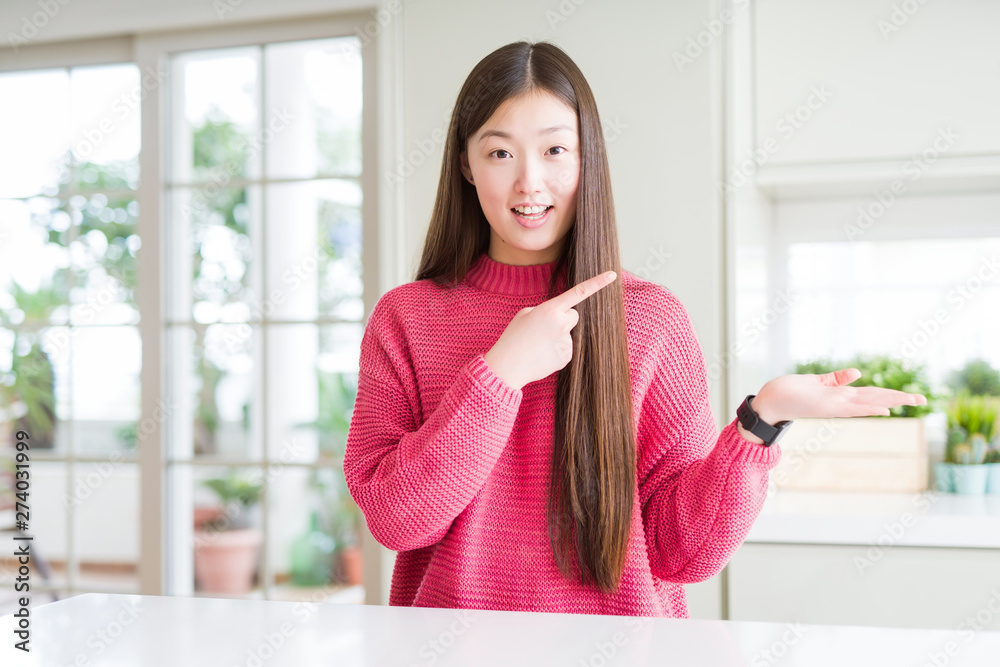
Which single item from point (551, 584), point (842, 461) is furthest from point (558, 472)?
→ point (842, 461)

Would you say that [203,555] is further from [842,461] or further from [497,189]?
[497,189]

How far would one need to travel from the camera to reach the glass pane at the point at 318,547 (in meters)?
3.71

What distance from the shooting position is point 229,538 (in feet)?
11.7

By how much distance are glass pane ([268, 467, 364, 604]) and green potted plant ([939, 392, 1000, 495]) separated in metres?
2.47

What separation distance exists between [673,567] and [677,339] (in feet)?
0.92

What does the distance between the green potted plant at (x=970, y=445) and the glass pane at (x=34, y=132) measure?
240 centimetres

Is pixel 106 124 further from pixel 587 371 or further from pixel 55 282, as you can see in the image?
pixel 587 371

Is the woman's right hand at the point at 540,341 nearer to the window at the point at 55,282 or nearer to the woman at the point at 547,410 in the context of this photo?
the woman at the point at 547,410

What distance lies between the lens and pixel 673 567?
1.01m

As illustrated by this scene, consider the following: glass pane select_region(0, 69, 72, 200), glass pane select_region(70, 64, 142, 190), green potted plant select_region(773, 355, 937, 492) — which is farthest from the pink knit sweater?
glass pane select_region(0, 69, 72, 200)

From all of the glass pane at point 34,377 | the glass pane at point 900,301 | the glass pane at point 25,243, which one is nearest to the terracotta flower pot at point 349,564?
the glass pane at point 34,377

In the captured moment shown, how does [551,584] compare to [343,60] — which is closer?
[551,584]

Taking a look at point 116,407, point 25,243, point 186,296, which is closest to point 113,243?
point 116,407

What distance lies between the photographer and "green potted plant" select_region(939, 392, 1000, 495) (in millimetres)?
1859
